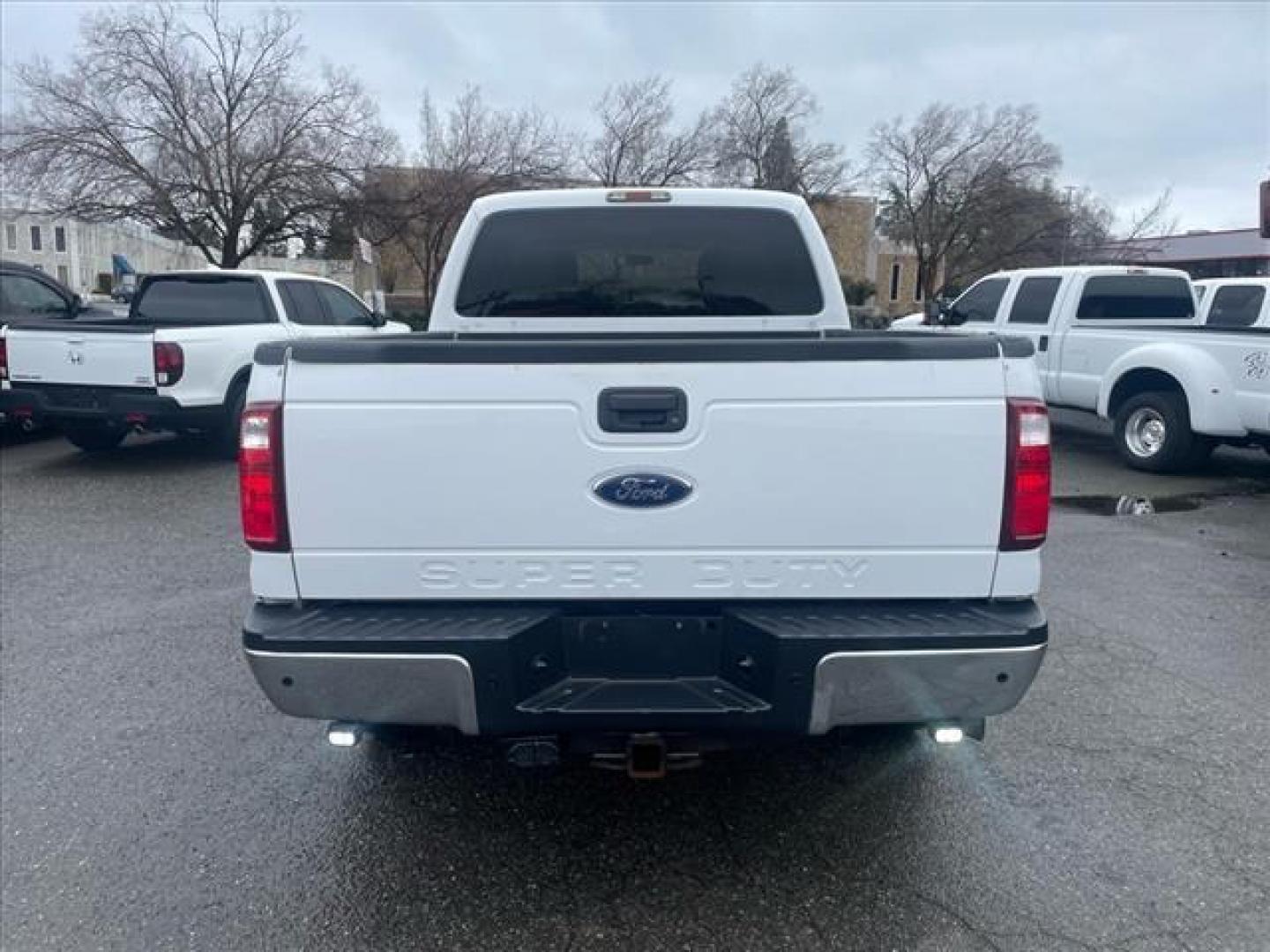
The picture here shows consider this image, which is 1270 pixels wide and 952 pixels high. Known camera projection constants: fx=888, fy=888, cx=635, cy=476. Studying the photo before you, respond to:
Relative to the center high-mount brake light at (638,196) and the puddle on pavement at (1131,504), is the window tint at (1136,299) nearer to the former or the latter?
the puddle on pavement at (1131,504)

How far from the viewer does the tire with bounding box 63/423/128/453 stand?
30.8 ft

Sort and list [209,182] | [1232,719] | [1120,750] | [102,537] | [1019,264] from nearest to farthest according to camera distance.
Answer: [1120,750], [1232,719], [102,537], [209,182], [1019,264]

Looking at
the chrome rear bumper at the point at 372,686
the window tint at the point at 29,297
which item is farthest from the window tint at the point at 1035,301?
the window tint at the point at 29,297

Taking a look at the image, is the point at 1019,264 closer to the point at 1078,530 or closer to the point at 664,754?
the point at 1078,530

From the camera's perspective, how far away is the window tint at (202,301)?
959 centimetres

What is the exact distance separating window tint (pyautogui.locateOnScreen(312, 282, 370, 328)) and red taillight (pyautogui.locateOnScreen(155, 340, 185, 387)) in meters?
2.50

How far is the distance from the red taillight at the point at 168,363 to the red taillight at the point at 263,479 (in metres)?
6.59

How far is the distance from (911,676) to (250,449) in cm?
188

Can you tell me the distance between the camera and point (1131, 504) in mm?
8141

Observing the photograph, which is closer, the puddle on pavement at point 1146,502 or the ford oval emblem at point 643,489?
the ford oval emblem at point 643,489

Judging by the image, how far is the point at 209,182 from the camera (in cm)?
2339

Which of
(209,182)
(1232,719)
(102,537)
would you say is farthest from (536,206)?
(209,182)

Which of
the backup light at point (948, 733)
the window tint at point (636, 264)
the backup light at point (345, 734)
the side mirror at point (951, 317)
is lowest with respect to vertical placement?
the backup light at point (345, 734)

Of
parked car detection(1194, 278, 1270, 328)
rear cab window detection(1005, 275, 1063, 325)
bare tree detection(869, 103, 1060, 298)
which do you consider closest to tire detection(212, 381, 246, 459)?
rear cab window detection(1005, 275, 1063, 325)
